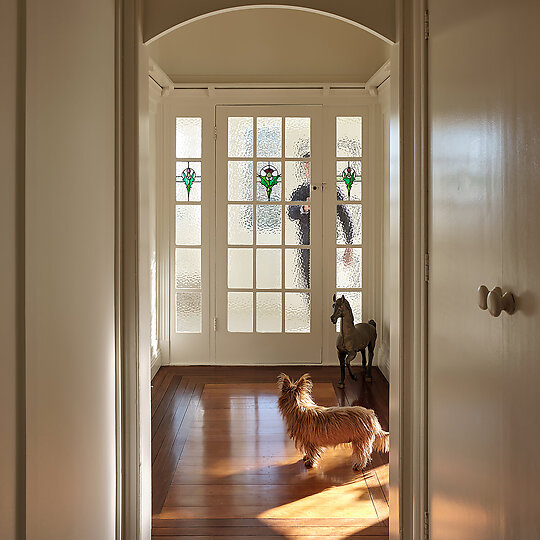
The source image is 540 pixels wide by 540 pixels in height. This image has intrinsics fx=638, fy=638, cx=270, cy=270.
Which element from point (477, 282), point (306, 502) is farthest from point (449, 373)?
point (306, 502)

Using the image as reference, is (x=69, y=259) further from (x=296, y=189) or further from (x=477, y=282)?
A: (x=296, y=189)

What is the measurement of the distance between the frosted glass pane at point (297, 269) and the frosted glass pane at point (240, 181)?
597 millimetres

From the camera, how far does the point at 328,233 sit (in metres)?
5.37

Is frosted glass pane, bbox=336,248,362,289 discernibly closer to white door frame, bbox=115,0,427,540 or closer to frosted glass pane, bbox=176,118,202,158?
frosted glass pane, bbox=176,118,202,158

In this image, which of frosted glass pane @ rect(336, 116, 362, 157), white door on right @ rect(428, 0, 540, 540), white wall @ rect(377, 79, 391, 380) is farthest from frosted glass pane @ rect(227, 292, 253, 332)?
white door on right @ rect(428, 0, 540, 540)

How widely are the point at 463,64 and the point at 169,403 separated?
336cm

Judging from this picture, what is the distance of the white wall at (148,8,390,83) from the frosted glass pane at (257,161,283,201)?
699 millimetres

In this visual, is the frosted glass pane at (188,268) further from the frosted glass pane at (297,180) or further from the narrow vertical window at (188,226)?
the frosted glass pane at (297,180)

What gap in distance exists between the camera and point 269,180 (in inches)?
211

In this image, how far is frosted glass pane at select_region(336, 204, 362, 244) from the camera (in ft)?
17.7

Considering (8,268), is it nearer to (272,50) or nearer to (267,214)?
(267,214)

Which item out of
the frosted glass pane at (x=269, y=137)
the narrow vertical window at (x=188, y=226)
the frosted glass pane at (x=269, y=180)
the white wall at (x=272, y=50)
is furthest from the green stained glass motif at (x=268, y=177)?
the white wall at (x=272, y=50)

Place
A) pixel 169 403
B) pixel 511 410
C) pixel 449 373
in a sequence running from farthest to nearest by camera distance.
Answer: pixel 169 403
pixel 449 373
pixel 511 410

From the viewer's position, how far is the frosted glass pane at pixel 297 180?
5371 millimetres
